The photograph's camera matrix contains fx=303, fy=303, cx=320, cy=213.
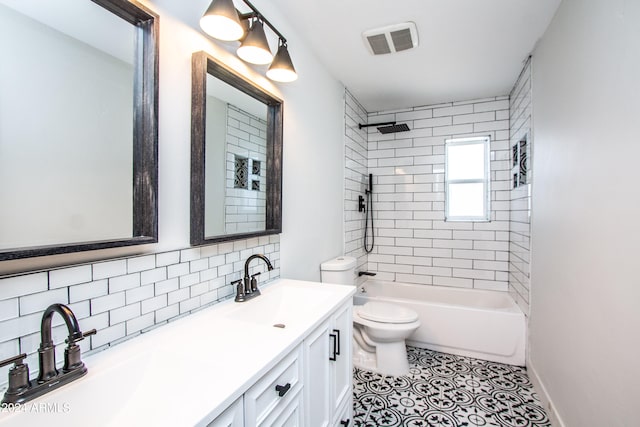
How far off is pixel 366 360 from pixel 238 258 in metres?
1.60

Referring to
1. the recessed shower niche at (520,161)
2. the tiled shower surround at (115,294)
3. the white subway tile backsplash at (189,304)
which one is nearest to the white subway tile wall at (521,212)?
the recessed shower niche at (520,161)

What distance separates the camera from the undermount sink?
1.34m

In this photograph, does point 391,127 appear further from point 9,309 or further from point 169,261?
point 9,309

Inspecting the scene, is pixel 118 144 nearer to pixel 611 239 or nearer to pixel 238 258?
pixel 238 258

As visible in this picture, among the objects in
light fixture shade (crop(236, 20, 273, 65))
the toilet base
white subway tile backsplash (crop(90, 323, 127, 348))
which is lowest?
the toilet base

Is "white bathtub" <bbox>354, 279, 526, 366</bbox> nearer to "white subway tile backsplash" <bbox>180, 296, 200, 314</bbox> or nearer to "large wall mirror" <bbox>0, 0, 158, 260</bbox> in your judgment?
"white subway tile backsplash" <bbox>180, 296, 200, 314</bbox>

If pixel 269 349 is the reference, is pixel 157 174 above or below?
above

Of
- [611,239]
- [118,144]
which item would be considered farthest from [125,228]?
[611,239]

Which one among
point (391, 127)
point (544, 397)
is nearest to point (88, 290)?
point (544, 397)

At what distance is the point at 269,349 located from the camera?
93 centimetres

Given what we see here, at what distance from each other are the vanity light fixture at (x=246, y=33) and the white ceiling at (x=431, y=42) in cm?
47

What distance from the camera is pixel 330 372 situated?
1.37 meters

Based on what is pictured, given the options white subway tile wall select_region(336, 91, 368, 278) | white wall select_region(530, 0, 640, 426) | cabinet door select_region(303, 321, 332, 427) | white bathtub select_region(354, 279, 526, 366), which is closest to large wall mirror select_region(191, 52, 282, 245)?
cabinet door select_region(303, 321, 332, 427)

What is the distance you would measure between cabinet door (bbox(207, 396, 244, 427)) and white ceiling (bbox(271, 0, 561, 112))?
6.44 ft
